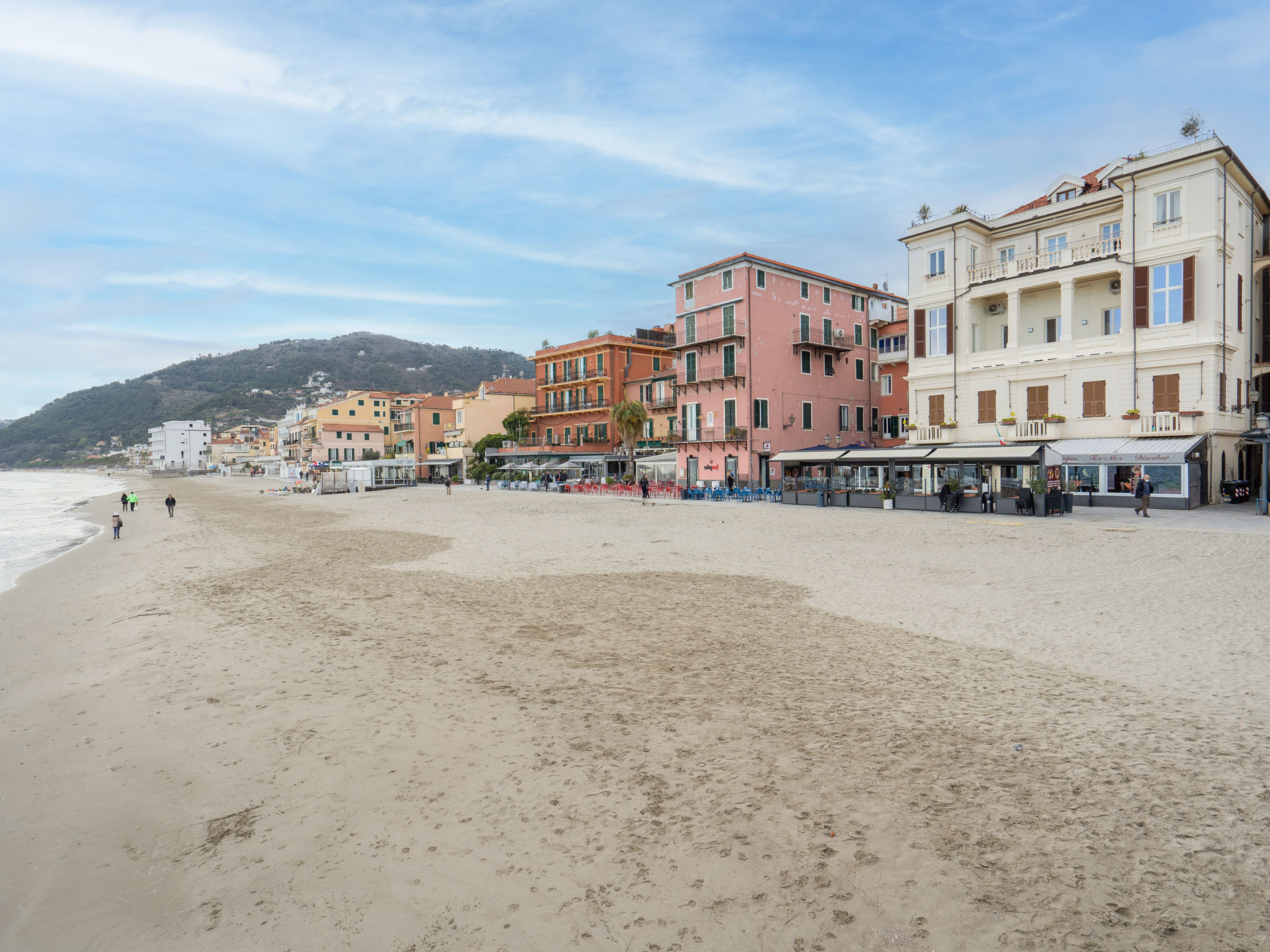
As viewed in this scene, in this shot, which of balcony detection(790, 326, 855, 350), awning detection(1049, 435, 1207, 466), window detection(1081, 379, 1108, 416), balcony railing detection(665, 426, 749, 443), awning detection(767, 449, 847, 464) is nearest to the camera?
awning detection(1049, 435, 1207, 466)

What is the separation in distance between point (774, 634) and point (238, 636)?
7.51 m

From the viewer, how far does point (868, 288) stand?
142ft

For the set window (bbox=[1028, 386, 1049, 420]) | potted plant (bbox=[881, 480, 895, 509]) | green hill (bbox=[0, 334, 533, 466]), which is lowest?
potted plant (bbox=[881, 480, 895, 509])

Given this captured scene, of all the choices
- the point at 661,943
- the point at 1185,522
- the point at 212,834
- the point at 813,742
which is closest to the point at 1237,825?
the point at 813,742

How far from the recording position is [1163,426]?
957 inches

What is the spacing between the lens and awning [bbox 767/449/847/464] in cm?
2878

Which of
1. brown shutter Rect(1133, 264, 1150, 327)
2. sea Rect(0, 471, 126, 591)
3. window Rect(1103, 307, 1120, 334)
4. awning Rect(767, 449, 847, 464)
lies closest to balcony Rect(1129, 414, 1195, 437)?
brown shutter Rect(1133, 264, 1150, 327)

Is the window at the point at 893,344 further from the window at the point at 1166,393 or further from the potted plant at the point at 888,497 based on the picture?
the potted plant at the point at 888,497

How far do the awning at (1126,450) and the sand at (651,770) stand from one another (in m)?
14.9

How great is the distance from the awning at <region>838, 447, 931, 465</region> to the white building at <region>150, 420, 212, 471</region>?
162676mm

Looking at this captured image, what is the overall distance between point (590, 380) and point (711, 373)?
14.3 m

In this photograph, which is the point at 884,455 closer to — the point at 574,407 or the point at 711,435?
the point at 711,435

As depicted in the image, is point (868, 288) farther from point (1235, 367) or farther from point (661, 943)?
point (661, 943)

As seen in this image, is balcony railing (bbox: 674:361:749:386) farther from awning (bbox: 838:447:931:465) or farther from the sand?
the sand
